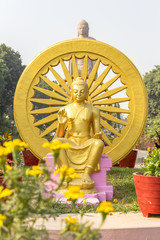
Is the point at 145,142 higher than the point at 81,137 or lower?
lower

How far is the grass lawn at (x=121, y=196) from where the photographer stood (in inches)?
140

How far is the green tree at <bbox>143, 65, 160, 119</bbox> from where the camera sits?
2423 centimetres

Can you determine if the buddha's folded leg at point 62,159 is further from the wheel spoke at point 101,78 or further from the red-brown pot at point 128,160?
the red-brown pot at point 128,160

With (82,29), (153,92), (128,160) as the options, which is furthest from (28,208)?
(153,92)

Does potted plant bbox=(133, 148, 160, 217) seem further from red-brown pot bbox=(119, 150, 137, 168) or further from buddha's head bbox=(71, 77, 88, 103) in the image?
red-brown pot bbox=(119, 150, 137, 168)

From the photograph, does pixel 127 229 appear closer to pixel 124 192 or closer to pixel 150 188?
pixel 150 188

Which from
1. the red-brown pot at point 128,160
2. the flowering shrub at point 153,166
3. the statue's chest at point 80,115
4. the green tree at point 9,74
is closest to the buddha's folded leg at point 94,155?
the statue's chest at point 80,115

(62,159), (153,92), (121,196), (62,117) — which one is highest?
(153,92)

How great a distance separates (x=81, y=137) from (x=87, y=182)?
679 mm

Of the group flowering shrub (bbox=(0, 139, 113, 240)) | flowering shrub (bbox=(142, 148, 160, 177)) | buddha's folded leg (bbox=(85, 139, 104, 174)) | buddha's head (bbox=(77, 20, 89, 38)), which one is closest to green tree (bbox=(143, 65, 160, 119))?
buddha's head (bbox=(77, 20, 89, 38))

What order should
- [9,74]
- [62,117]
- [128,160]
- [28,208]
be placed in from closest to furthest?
[28,208] < [62,117] < [128,160] < [9,74]

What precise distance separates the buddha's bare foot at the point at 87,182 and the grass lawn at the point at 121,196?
38 centimetres

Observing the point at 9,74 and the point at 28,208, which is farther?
the point at 9,74

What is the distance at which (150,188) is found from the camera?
3.16m
